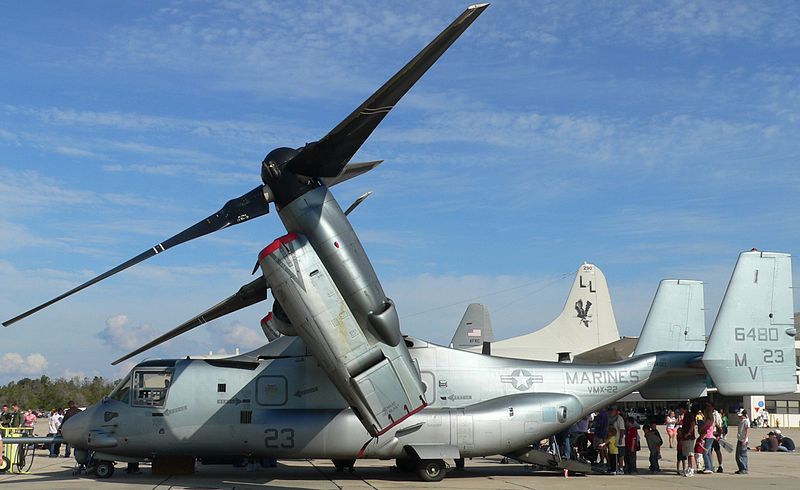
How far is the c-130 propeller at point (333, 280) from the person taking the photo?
13359 mm

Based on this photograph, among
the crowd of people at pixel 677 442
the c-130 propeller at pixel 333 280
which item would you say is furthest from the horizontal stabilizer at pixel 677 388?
the c-130 propeller at pixel 333 280

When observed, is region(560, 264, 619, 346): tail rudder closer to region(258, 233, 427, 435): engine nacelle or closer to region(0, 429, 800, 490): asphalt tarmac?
region(0, 429, 800, 490): asphalt tarmac

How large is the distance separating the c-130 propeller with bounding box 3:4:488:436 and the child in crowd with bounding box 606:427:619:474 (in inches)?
256

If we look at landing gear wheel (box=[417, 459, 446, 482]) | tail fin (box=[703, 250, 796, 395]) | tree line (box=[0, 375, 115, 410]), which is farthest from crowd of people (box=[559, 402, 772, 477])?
tree line (box=[0, 375, 115, 410])

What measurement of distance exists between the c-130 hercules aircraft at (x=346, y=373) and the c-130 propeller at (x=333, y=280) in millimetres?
24

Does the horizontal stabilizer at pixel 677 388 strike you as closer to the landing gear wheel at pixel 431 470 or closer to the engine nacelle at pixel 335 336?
the landing gear wheel at pixel 431 470

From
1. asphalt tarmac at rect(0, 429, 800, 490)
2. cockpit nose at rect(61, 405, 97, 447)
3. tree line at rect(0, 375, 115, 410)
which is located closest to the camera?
asphalt tarmac at rect(0, 429, 800, 490)

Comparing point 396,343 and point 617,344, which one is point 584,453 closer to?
point 396,343

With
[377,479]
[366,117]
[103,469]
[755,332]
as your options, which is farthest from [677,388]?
[103,469]

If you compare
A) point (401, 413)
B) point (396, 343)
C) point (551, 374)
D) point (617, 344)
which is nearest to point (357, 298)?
point (396, 343)

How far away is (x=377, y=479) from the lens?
17.0 m

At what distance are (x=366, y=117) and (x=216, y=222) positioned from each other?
3618 mm

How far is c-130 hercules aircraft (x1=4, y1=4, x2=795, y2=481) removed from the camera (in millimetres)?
13570

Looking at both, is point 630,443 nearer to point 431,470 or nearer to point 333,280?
point 431,470
